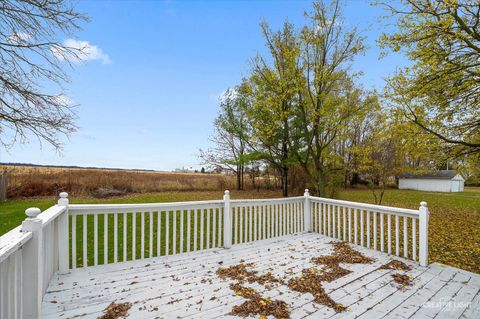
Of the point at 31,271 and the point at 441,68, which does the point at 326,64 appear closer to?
the point at 441,68

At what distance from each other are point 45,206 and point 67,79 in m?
6.48

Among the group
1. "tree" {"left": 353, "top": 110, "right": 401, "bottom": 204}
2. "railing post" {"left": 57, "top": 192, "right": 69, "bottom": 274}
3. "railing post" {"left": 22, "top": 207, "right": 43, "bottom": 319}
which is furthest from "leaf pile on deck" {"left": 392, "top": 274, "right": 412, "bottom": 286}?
"tree" {"left": 353, "top": 110, "right": 401, "bottom": 204}

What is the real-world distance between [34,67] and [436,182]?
31.7m

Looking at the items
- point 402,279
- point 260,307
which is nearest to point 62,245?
point 260,307

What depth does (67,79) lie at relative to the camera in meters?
4.80

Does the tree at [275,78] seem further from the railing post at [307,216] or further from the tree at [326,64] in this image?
the railing post at [307,216]

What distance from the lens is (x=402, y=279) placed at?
2975mm

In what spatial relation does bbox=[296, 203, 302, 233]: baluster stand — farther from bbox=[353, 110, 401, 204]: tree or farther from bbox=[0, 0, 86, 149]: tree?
bbox=[0, 0, 86, 149]: tree

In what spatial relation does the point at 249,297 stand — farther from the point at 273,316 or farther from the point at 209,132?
the point at 209,132

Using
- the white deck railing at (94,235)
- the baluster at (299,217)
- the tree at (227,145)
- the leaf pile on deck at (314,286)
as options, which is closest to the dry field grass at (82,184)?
the tree at (227,145)

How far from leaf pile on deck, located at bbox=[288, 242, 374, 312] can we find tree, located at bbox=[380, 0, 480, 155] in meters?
4.78

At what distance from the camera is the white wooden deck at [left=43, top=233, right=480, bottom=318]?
2244mm

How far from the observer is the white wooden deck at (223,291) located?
7.36 ft

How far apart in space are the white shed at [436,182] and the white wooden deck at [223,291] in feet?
81.8
